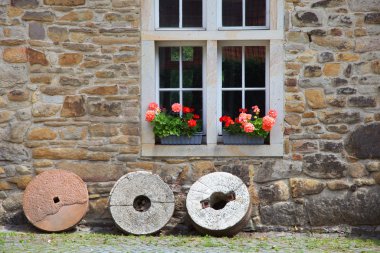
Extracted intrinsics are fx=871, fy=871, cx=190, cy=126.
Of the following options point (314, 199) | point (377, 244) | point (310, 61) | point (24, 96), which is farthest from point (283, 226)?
point (24, 96)

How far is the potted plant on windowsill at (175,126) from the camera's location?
9.52 meters

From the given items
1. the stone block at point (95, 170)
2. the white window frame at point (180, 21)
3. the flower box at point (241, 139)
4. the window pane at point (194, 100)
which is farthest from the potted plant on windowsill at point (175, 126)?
the white window frame at point (180, 21)

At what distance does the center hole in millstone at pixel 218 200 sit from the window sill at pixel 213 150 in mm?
509

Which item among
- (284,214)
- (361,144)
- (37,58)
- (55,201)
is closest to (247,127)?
(284,214)

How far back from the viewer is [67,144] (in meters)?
9.65

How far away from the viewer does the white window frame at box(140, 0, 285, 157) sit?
9.56 meters

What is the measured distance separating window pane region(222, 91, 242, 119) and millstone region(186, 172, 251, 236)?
2.54ft

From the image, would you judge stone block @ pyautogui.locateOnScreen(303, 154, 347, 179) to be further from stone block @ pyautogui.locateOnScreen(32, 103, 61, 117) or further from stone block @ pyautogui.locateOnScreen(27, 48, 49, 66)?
stone block @ pyautogui.locateOnScreen(27, 48, 49, 66)

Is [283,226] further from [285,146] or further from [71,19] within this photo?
[71,19]

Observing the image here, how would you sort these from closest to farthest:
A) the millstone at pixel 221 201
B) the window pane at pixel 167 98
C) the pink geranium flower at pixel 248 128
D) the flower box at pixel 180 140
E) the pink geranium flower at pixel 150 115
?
1. the millstone at pixel 221 201
2. the pink geranium flower at pixel 248 128
3. the pink geranium flower at pixel 150 115
4. the flower box at pixel 180 140
5. the window pane at pixel 167 98

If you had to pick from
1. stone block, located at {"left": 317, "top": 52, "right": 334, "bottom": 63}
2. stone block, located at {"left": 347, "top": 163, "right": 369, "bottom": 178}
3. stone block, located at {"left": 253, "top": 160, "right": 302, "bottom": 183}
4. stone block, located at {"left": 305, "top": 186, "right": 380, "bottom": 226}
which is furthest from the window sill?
stone block, located at {"left": 317, "top": 52, "right": 334, "bottom": 63}

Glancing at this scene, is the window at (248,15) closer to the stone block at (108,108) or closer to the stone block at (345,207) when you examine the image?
the stone block at (108,108)

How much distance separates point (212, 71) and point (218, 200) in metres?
1.42

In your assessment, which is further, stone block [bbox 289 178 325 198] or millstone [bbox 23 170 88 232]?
stone block [bbox 289 178 325 198]
